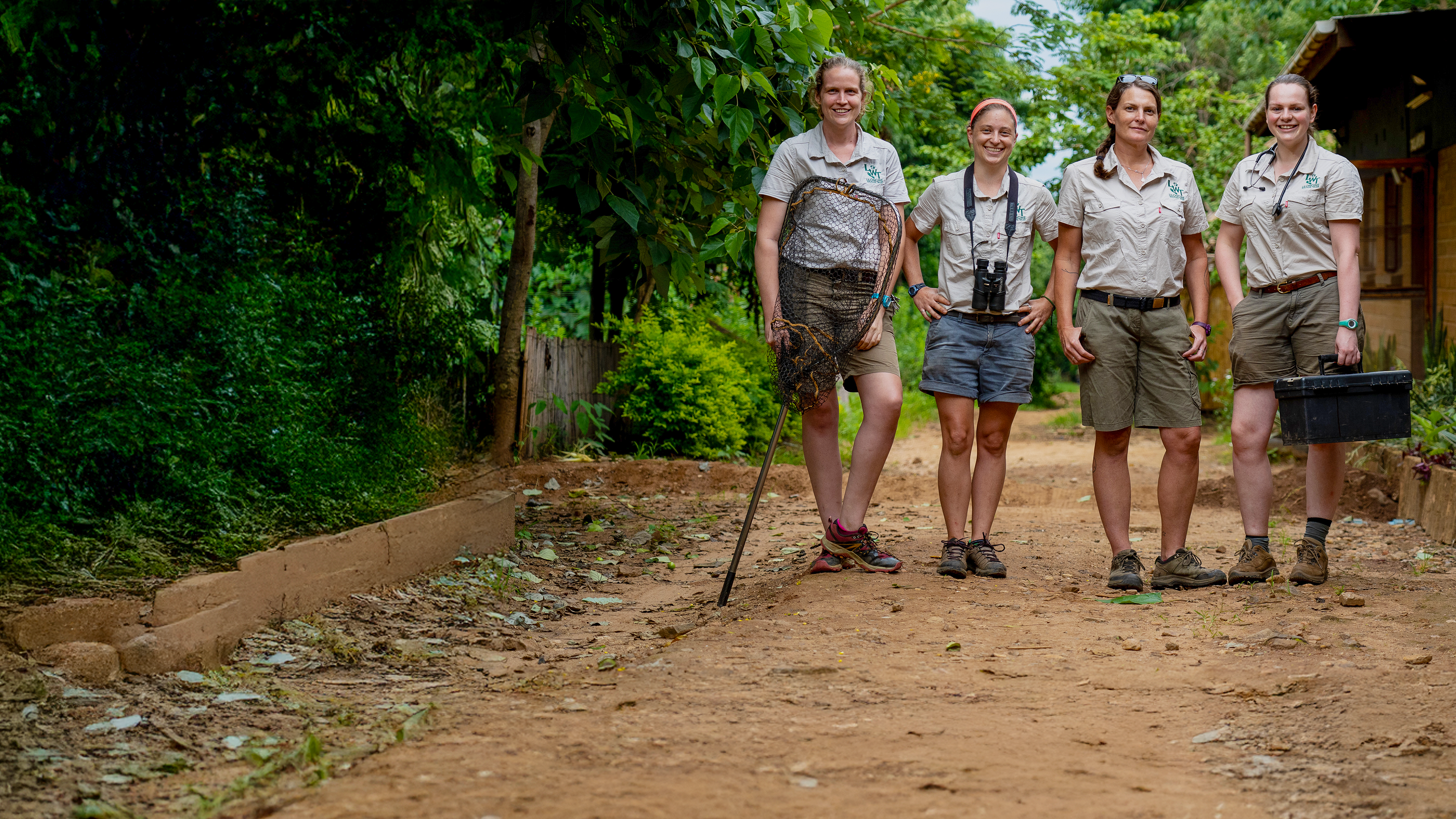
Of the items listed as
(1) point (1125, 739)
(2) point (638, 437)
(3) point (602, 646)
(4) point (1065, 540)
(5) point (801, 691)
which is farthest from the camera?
(2) point (638, 437)

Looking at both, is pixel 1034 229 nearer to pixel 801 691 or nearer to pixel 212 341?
pixel 801 691

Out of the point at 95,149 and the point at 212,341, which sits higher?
the point at 95,149

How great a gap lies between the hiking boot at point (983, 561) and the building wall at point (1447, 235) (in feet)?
22.7

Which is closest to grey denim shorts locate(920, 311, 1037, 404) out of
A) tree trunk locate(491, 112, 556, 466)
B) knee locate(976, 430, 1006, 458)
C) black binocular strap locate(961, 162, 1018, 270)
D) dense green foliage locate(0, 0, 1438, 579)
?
knee locate(976, 430, 1006, 458)

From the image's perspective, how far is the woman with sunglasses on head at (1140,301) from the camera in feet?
14.7

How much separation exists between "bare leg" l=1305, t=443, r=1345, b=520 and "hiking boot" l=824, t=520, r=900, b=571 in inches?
63.8

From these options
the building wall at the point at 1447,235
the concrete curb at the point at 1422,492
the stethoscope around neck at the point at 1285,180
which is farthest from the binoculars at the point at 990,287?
the building wall at the point at 1447,235

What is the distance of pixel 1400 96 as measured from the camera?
11078 mm

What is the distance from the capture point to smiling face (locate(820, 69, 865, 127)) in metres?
4.39

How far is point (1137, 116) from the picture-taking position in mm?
4457

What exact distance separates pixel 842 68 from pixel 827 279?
30.8 inches

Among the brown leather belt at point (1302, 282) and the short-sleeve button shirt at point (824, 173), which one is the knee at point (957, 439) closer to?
the short-sleeve button shirt at point (824, 173)

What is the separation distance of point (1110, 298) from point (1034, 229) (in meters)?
0.41

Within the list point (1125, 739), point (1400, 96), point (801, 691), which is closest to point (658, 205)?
point (801, 691)
